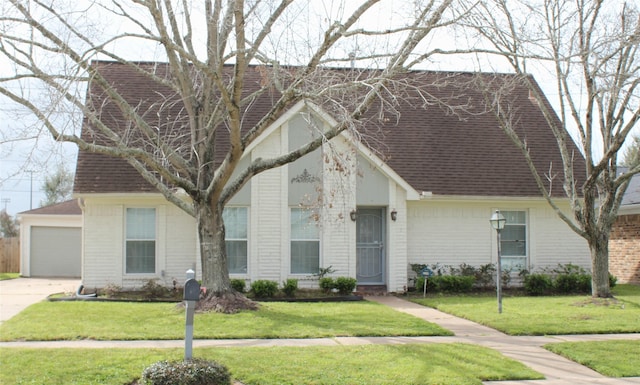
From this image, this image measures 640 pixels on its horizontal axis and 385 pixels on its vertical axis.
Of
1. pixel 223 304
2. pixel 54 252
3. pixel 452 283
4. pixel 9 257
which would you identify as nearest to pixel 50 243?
pixel 54 252

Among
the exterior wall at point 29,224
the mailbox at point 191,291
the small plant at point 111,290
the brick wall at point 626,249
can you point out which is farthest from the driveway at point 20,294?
the brick wall at point 626,249

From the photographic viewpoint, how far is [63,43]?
11906 millimetres

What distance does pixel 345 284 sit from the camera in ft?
56.9

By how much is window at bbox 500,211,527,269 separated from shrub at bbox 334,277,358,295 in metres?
5.13

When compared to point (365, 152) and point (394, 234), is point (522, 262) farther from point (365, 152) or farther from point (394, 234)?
point (365, 152)

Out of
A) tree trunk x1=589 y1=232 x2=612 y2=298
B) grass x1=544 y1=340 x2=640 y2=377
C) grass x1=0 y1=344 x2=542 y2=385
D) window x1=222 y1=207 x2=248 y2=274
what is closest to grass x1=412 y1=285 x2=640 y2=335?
tree trunk x1=589 y1=232 x2=612 y2=298

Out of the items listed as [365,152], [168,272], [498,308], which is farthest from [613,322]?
[168,272]

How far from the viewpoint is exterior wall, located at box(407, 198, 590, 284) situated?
19281mm

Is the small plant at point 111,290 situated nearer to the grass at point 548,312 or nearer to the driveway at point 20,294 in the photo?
the driveway at point 20,294

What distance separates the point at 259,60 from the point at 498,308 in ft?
23.5

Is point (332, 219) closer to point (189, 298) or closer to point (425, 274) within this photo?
point (425, 274)

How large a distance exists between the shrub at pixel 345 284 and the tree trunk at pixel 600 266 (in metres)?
5.73

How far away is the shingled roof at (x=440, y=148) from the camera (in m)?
18.5

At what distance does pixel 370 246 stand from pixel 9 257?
19.5 metres
